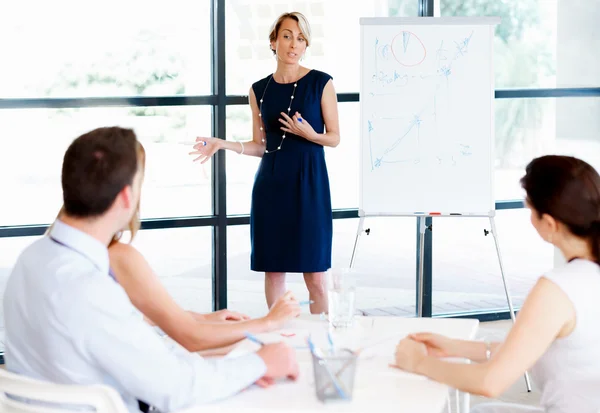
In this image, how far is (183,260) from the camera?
488 cm

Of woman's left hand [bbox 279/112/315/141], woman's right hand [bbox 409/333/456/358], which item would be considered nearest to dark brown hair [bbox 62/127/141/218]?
woman's right hand [bbox 409/333/456/358]

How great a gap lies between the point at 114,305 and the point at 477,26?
117 inches

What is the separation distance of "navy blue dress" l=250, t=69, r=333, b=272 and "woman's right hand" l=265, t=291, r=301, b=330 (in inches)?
70.2

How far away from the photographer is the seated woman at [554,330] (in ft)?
5.93

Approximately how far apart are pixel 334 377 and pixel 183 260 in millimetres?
3243

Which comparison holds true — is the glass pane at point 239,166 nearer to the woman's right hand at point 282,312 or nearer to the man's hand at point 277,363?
the woman's right hand at point 282,312

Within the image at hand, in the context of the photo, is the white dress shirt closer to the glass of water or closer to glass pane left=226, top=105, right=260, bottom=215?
the glass of water

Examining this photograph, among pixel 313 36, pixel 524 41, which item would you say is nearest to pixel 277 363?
pixel 313 36

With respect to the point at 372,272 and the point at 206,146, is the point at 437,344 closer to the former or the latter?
the point at 206,146

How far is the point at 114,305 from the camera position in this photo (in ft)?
5.32

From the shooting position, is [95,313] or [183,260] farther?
[183,260]

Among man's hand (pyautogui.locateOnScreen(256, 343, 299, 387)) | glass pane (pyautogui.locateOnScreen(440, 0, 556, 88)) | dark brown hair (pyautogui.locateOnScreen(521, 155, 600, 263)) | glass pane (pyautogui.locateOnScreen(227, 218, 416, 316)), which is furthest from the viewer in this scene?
glass pane (pyautogui.locateOnScreen(440, 0, 556, 88))

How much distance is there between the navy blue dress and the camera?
4043 millimetres

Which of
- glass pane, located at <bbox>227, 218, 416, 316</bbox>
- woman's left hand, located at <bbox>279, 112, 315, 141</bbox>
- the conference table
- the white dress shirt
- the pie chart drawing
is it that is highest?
the pie chart drawing
